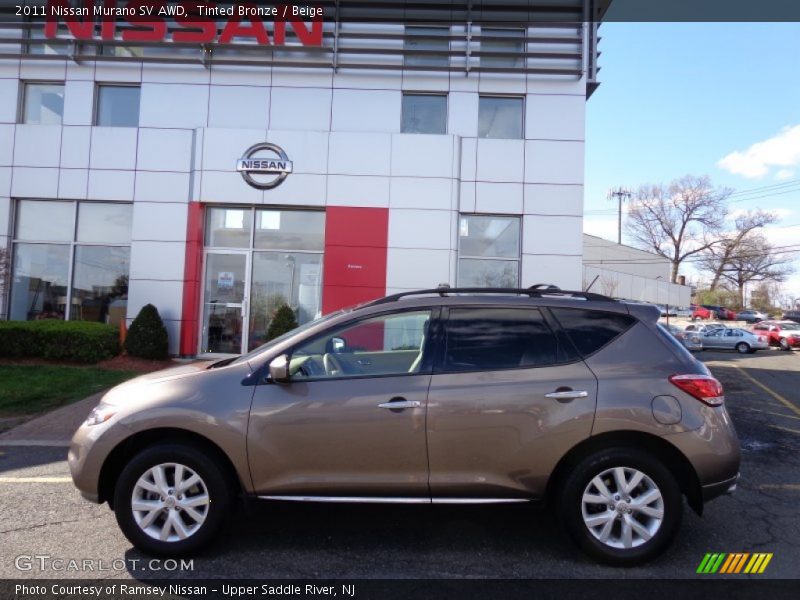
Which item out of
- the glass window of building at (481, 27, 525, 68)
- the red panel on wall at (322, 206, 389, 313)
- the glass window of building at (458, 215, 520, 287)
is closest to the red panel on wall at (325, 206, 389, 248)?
the red panel on wall at (322, 206, 389, 313)

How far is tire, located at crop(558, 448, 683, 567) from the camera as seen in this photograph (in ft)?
11.2

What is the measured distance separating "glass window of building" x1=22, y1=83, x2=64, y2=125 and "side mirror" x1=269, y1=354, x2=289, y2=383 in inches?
491

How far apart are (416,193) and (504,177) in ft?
6.61

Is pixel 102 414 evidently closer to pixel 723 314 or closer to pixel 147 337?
pixel 147 337

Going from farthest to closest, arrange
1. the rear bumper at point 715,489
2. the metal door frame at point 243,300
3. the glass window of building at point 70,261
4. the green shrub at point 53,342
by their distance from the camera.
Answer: the glass window of building at point 70,261
the metal door frame at point 243,300
the green shrub at point 53,342
the rear bumper at point 715,489

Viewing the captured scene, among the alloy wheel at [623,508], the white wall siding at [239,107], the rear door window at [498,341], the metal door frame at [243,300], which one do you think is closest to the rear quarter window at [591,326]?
the rear door window at [498,341]

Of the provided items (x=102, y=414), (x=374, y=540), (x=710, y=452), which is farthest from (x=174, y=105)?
(x=710, y=452)

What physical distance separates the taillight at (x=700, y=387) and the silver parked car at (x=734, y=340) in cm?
2904

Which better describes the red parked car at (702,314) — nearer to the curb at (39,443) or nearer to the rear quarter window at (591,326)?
the rear quarter window at (591,326)

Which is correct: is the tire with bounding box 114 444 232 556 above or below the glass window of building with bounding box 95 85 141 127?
below

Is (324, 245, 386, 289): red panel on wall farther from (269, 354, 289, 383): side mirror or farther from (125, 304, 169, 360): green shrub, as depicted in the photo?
(269, 354, 289, 383): side mirror

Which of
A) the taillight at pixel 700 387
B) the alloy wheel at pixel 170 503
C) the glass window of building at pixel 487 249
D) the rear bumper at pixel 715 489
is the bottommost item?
the alloy wheel at pixel 170 503

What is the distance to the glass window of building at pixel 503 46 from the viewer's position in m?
12.3

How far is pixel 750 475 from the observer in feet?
17.8
